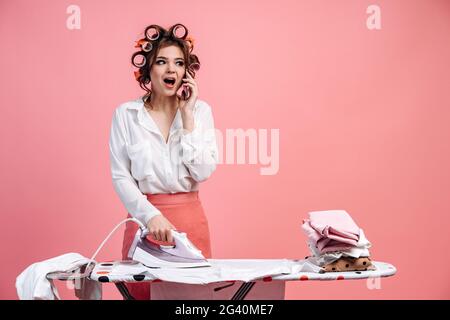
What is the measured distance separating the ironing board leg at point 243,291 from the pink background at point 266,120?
1.94 m

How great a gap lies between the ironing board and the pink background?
72.0 inches

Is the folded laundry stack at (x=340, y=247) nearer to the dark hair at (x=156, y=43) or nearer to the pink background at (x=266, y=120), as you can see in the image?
the dark hair at (x=156, y=43)

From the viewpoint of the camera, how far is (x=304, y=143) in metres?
4.98

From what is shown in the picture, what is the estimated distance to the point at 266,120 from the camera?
4938 millimetres

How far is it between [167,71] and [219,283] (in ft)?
3.49

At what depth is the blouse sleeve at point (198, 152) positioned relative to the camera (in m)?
3.39

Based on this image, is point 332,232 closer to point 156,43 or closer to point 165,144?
point 165,144

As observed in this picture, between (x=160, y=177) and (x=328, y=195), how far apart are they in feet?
6.01

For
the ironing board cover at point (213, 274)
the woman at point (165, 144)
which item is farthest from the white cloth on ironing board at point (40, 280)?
the woman at point (165, 144)

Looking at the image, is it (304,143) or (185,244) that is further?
(304,143)
